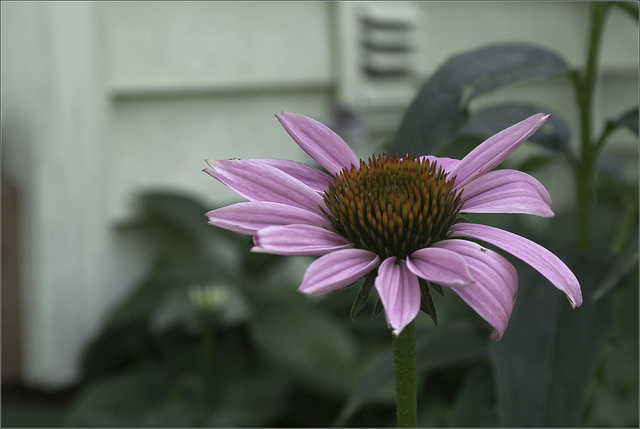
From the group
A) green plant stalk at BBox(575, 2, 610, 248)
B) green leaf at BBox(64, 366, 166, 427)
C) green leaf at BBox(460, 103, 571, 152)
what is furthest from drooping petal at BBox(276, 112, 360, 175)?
green leaf at BBox(64, 366, 166, 427)

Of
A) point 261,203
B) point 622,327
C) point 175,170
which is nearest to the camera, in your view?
point 261,203

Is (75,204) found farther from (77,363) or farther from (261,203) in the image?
(261,203)

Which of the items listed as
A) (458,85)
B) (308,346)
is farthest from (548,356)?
(308,346)

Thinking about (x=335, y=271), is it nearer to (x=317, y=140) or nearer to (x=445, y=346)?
(x=317, y=140)

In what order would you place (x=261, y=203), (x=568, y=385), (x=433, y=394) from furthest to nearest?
(x=433, y=394) < (x=568, y=385) < (x=261, y=203)

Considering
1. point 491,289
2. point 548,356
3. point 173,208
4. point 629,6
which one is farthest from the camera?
point 173,208

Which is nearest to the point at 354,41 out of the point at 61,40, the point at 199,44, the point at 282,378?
the point at 199,44
